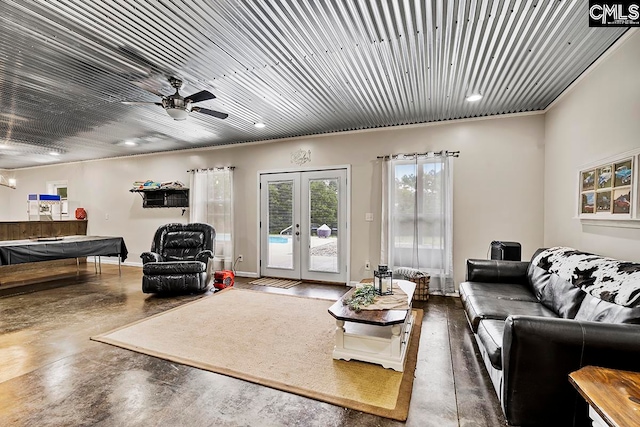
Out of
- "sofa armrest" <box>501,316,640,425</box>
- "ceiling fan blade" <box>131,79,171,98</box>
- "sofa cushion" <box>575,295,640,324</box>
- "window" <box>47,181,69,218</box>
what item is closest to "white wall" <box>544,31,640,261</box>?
"sofa cushion" <box>575,295,640,324</box>

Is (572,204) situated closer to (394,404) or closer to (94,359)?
(394,404)

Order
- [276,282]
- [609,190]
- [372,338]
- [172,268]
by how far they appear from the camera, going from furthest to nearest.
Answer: [276,282] < [172,268] < [609,190] < [372,338]

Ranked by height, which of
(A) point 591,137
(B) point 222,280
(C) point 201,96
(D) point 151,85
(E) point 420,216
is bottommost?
(B) point 222,280

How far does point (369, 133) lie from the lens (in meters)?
5.20

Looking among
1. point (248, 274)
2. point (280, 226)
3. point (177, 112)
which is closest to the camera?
point (177, 112)

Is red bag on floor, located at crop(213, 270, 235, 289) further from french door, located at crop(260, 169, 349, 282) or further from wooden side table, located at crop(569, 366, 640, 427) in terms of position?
wooden side table, located at crop(569, 366, 640, 427)

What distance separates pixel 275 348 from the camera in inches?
109

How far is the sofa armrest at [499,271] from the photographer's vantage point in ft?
11.3

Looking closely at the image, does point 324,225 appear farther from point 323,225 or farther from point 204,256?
point 204,256

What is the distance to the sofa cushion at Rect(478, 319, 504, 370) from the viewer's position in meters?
1.92

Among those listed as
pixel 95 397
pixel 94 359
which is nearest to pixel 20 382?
pixel 94 359

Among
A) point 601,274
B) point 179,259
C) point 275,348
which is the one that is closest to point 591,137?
point 601,274

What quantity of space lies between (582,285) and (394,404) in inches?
68.4

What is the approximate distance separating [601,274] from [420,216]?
2.61 m
